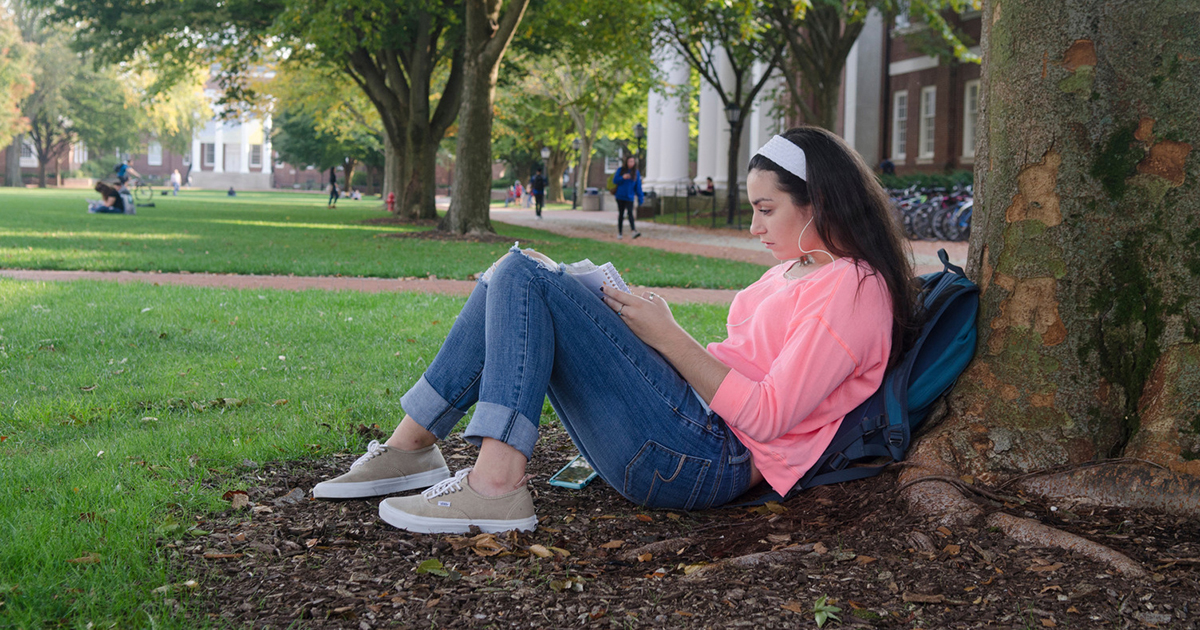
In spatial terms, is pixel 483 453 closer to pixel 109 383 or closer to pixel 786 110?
pixel 109 383

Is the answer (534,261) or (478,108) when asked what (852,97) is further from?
(534,261)

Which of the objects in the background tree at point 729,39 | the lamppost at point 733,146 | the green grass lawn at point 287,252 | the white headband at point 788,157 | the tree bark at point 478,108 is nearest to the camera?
the white headband at point 788,157

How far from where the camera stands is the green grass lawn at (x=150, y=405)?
2492mm

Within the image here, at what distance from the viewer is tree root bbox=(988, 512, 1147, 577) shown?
7.31ft

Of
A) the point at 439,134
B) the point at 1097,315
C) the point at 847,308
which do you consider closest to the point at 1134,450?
the point at 1097,315

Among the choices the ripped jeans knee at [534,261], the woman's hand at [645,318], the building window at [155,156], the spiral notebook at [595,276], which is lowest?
the woman's hand at [645,318]

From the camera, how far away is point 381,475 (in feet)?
10.2

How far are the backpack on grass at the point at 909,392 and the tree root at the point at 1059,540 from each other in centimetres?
36

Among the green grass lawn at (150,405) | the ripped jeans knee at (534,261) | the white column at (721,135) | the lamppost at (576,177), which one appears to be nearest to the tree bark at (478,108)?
the green grass lawn at (150,405)

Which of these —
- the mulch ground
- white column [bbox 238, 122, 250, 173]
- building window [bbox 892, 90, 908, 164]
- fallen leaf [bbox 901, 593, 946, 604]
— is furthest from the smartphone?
white column [bbox 238, 122, 250, 173]

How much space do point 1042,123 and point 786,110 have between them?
26074mm

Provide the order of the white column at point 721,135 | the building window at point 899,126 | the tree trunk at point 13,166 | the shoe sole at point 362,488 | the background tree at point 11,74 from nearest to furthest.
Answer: the shoe sole at point 362,488 → the building window at point 899,126 → the white column at point 721,135 → the background tree at point 11,74 → the tree trunk at point 13,166

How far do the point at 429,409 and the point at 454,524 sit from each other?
406mm

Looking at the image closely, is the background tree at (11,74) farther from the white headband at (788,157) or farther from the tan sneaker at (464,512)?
the white headband at (788,157)
